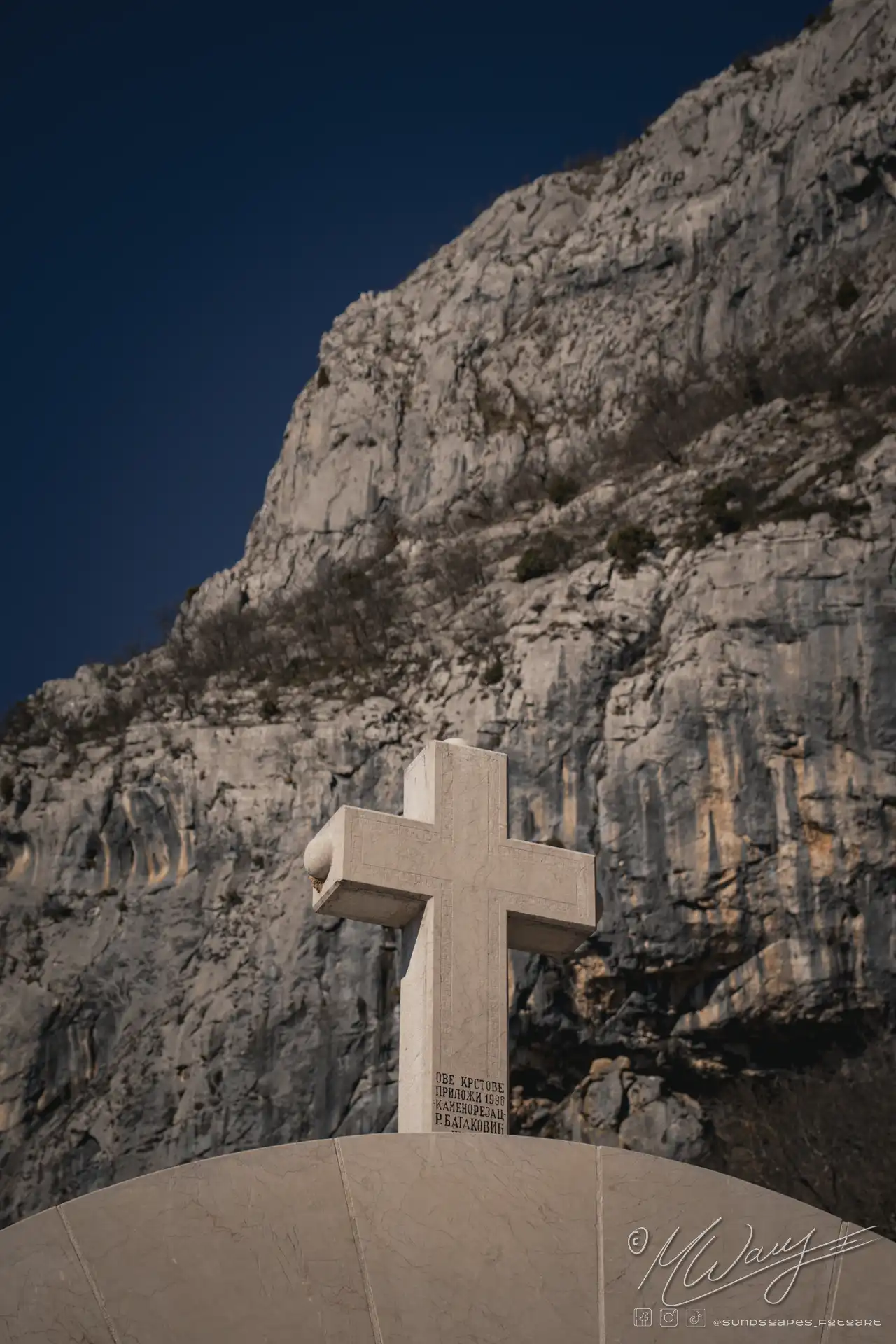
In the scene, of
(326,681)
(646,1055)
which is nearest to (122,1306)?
(646,1055)

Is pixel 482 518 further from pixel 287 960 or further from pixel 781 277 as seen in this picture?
pixel 287 960

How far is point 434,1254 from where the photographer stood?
625 centimetres

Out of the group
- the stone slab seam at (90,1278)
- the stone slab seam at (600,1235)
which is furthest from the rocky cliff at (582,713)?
the stone slab seam at (90,1278)

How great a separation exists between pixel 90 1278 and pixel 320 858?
10.4ft

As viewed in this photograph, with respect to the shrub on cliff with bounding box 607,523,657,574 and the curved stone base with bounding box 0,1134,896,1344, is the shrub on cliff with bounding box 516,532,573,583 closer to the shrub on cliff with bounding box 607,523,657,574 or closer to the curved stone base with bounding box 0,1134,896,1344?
the shrub on cliff with bounding box 607,523,657,574

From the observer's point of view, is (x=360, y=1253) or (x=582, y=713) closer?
(x=360, y=1253)

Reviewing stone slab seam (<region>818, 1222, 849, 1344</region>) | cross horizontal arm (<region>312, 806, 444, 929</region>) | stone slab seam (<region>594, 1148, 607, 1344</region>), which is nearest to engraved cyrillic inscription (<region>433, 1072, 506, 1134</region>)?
cross horizontal arm (<region>312, 806, 444, 929</region>)

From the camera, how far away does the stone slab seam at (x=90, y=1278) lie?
5.57 m

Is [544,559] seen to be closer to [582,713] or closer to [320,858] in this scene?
[582,713]

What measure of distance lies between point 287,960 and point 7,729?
14894 millimetres

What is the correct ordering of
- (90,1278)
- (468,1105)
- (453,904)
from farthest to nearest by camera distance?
(453,904)
(468,1105)
(90,1278)

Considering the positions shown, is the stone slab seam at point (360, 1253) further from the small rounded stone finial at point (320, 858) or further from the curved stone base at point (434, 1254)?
the small rounded stone finial at point (320, 858)

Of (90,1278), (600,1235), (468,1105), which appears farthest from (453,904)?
(90,1278)

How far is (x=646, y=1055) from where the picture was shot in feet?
102
